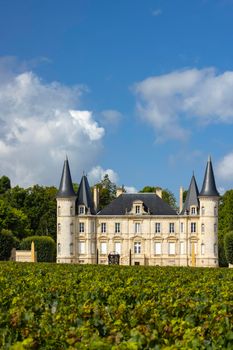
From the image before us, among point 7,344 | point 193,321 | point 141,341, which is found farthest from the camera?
point 193,321

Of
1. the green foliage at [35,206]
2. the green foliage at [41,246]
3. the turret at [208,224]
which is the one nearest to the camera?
the turret at [208,224]

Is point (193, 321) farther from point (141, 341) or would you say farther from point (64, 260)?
point (64, 260)

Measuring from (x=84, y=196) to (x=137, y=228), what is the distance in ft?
20.6

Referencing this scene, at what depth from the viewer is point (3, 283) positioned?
62.0 feet

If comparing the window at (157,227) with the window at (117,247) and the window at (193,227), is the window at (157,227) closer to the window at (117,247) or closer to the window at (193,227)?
the window at (193,227)

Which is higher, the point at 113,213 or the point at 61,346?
the point at 113,213

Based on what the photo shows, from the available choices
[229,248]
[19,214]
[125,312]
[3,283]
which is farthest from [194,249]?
[125,312]

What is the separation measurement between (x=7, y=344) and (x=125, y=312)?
10.8 feet

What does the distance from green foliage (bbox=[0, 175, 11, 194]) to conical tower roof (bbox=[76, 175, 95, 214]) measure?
1974 cm

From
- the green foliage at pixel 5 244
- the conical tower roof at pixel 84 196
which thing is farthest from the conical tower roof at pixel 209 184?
the green foliage at pixel 5 244

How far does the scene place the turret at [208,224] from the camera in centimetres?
7169

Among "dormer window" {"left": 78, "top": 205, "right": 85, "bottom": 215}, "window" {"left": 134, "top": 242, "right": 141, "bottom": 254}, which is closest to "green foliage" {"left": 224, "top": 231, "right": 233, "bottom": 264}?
"window" {"left": 134, "top": 242, "right": 141, "bottom": 254}

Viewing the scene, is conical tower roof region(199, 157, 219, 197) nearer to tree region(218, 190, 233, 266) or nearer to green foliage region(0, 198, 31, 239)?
tree region(218, 190, 233, 266)

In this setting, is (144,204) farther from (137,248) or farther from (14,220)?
(14,220)
